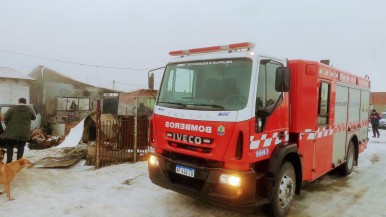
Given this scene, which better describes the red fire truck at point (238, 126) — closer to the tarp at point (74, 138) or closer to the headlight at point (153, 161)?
the headlight at point (153, 161)

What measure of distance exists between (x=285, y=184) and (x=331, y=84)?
8.20 ft

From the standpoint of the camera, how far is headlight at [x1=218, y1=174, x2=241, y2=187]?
161 inches

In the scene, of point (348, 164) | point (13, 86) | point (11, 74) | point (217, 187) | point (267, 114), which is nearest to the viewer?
point (217, 187)

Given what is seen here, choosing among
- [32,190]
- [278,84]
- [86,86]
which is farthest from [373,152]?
[86,86]

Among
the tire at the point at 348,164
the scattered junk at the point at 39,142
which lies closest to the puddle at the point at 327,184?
the tire at the point at 348,164

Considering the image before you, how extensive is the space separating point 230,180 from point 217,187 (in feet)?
0.81

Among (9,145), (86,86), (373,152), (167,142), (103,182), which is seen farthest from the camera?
(86,86)

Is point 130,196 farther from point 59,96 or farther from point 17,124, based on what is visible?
point 59,96

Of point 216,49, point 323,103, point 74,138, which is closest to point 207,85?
point 216,49

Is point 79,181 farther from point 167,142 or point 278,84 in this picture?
point 278,84

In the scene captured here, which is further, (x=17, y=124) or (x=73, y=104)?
(x=73, y=104)

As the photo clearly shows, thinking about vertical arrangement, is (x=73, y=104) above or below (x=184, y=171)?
above

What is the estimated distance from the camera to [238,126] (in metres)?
4.08

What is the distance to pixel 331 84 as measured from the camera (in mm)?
6125
